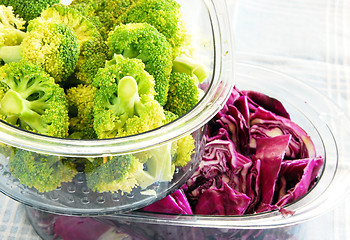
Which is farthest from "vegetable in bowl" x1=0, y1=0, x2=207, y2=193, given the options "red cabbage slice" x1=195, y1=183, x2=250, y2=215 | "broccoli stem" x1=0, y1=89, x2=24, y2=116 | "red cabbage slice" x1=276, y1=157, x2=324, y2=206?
"red cabbage slice" x1=276, y1=157, x2=324, y2=206

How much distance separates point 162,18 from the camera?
0.90 metres

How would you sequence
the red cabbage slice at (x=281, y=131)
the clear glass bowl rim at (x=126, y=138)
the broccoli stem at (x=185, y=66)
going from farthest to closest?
the red cabbage slice at (x=281, y=131), the broccoli stem at (x=185, y=66), the clear glass bowl rim at (x=126, y=138)

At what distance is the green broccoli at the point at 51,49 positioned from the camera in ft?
2.66

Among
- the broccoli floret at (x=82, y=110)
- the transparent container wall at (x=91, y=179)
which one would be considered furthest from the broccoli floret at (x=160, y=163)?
the broccoli floret at (x=82, y=110)

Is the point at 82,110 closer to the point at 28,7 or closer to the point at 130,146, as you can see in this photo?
the point at 130,146

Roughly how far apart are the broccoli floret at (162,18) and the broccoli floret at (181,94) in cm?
6

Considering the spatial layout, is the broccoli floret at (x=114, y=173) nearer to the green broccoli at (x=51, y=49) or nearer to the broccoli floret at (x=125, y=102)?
the broccoli floret at (x=125, y=102)

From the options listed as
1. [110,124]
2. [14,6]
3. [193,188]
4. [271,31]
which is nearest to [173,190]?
[193,188]

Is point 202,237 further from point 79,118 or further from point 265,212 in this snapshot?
point 79,118

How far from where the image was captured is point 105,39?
928mm

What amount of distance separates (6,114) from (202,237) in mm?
431

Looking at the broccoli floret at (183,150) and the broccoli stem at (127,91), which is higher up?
the broccoli stem at (127,91)

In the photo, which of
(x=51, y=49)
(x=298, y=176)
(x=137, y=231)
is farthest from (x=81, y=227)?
(x=298, y=176)

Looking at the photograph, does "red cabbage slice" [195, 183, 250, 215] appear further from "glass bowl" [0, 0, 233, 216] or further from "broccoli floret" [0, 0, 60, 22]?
"broccoli floret" [0, 0, 60, 22]
